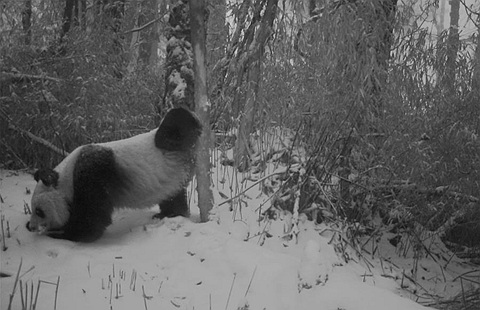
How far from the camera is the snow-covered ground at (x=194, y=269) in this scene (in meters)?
3.33

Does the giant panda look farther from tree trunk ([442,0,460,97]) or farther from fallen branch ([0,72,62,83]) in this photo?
tree trunk ([442,0,460,97])

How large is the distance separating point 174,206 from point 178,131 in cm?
82

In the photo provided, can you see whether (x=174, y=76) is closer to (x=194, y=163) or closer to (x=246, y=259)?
(x=194, y=163)

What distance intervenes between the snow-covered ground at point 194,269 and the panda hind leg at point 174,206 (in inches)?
5.3

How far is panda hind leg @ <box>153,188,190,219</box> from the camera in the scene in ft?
15.9

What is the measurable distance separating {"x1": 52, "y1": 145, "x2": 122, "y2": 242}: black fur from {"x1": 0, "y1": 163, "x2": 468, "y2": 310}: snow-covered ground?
13 centimetres

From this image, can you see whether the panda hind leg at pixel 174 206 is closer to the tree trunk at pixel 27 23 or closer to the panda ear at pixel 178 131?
the panda ear at pixel 178 131

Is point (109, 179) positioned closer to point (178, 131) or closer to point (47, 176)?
point (47, 176)

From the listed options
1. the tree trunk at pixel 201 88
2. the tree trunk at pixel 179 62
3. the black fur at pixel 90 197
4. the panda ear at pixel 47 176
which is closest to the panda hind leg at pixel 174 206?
the tree trunk at pixel 201 88

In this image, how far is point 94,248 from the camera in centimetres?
413

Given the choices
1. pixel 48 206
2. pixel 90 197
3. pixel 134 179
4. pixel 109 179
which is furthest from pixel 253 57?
pixel 48 206

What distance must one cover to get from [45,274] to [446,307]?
349cm

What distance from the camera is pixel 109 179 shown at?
14.3ft

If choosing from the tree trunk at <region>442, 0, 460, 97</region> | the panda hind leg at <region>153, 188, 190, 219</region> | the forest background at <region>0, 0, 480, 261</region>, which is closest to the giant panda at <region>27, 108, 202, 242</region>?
the panda hind leg at <region>153, 188, 190, 219</region>
